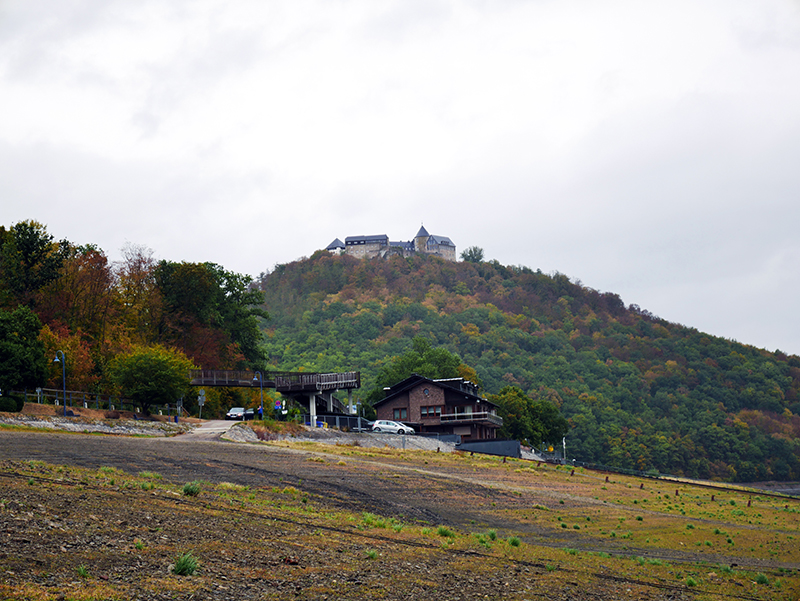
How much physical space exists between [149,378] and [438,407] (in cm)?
4068

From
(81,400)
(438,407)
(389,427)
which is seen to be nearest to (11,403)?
(81,400)

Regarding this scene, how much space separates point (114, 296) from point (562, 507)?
60.0 meters

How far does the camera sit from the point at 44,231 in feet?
224

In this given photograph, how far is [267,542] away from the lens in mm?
17859

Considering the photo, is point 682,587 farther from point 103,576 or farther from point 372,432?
point 372,432

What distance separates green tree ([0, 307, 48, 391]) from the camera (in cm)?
4966

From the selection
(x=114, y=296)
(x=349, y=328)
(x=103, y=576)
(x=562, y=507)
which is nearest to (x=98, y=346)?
(x=114, y=296)

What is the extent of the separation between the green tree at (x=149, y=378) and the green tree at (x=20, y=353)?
5.85 m

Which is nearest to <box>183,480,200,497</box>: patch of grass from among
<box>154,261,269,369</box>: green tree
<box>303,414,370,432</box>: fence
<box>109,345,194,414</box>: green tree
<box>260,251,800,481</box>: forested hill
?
<box>109,345,194,414</box>: green tree

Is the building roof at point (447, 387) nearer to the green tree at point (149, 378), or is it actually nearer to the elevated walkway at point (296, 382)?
the elevated walkway at point (296, 382)

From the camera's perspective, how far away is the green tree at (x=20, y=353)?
49.7m

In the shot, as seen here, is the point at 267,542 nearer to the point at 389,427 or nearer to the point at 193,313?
the point at 389,427

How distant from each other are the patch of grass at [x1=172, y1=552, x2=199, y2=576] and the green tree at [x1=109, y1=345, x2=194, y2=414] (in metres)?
45.1

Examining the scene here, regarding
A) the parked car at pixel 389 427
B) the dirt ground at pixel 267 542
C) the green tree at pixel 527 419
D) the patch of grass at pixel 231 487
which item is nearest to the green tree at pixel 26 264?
the parked car at pixel 389 427
